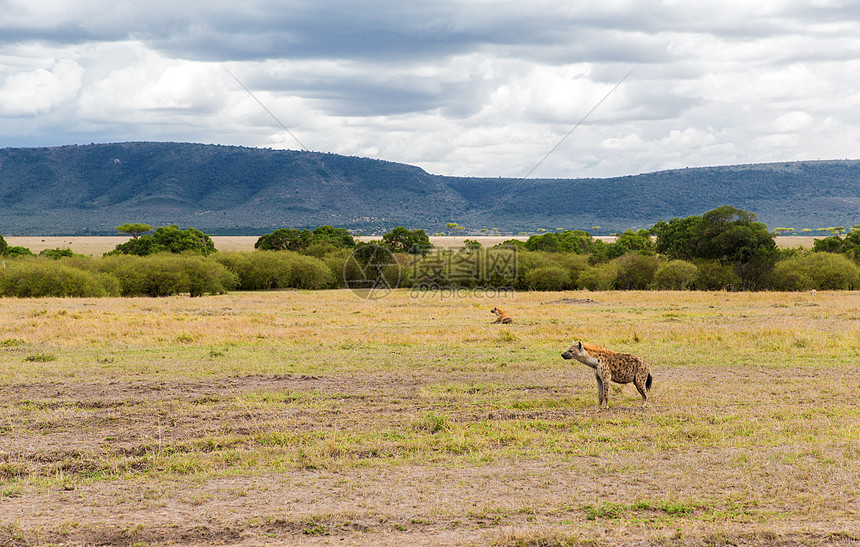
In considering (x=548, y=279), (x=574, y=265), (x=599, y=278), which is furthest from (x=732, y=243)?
(x=548, y=279)

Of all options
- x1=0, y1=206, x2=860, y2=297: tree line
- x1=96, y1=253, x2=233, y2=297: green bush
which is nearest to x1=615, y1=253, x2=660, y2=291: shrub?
x1=0, y1=206, x2=860, y2=297: tree line

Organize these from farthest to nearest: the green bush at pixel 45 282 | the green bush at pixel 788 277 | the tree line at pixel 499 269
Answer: the green bush at pixel 788 277 → the tree line at pixel 499 269 → the green bush at pixel 45 282

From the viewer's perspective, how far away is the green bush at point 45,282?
155 ft

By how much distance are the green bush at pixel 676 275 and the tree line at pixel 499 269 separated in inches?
3.2

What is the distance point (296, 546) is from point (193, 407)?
6.69m

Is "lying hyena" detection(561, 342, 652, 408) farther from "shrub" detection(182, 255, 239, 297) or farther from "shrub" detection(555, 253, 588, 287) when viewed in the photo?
"shrub" detection(555, 253, 588, 287)

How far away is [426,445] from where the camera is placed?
33.0 feet

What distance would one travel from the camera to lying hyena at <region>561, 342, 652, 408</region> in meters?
12.8

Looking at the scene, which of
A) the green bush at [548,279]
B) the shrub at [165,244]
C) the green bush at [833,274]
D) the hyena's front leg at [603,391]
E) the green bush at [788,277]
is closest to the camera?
the hyena's front leg at [603,391]

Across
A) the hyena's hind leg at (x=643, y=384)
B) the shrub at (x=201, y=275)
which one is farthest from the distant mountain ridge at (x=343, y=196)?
the hyena's hind leg at (x=643, y=384)

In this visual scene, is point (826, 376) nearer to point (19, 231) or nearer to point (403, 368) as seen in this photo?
point (403, 368)

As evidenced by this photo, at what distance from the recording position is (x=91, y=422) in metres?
11.6

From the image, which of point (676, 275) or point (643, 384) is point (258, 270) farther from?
point (643, 384)

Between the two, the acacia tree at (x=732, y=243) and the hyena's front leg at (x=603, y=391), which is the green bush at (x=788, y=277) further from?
the hyena's front leg at (x=603, y=391)
